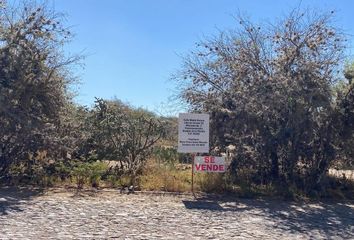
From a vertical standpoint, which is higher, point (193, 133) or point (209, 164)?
point (193, 133)

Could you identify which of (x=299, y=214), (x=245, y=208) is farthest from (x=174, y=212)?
(x=299, y=214)

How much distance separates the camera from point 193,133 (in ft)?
37.8

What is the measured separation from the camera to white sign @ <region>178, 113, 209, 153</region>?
11438 millimetres

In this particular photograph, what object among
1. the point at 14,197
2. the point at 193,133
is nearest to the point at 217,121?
the point at 193,133

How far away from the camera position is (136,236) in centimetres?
749

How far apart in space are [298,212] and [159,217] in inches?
127

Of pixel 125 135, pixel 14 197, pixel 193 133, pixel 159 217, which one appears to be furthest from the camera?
pixel 125 135

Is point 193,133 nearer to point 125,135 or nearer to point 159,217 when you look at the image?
point 125,135

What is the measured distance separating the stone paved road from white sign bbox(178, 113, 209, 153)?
1.22 metres

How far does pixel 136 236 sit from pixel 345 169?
7.46 m

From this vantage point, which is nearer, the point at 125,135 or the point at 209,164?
the point at 209,164

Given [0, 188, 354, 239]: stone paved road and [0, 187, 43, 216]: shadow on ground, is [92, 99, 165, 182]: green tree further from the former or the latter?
[0, 187, 43, 216]: shadow on ground

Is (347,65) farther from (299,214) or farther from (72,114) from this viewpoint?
(72,114)

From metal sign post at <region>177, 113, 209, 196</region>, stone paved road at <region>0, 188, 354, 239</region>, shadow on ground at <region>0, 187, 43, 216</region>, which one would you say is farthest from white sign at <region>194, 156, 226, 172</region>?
shadow on ground at <region>0, 187, 43, 216</region>
